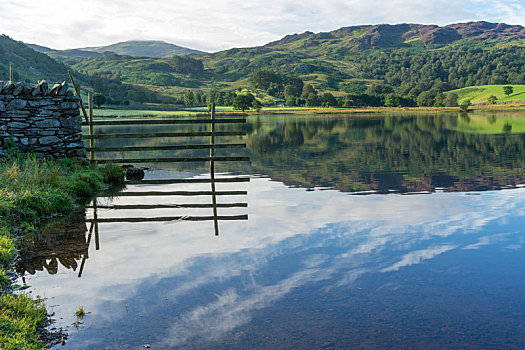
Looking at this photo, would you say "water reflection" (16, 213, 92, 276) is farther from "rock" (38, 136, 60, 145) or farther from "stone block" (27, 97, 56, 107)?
"stone block" (27, 97, 56, 107)

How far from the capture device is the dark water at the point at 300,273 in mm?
5176

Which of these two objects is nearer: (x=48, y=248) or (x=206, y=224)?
(x=48, y=248)

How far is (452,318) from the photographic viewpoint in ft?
18.0

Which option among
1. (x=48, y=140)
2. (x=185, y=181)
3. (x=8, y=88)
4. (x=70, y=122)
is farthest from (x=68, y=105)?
(x=185, y=181)

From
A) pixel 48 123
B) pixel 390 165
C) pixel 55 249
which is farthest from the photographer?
pixel 390 165

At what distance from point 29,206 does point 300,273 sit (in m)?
6.75

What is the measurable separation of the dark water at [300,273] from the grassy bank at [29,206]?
345 mm

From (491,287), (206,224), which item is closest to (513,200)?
(491,287)

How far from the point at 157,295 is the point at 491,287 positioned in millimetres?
4497

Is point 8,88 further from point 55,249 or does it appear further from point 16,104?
point 55,249

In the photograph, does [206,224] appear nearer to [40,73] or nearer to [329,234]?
[329,234]

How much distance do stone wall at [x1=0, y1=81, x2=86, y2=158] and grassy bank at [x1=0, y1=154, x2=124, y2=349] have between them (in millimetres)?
624

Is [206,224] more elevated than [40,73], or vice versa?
[40,73]

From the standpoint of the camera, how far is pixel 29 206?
1048 centimetres
